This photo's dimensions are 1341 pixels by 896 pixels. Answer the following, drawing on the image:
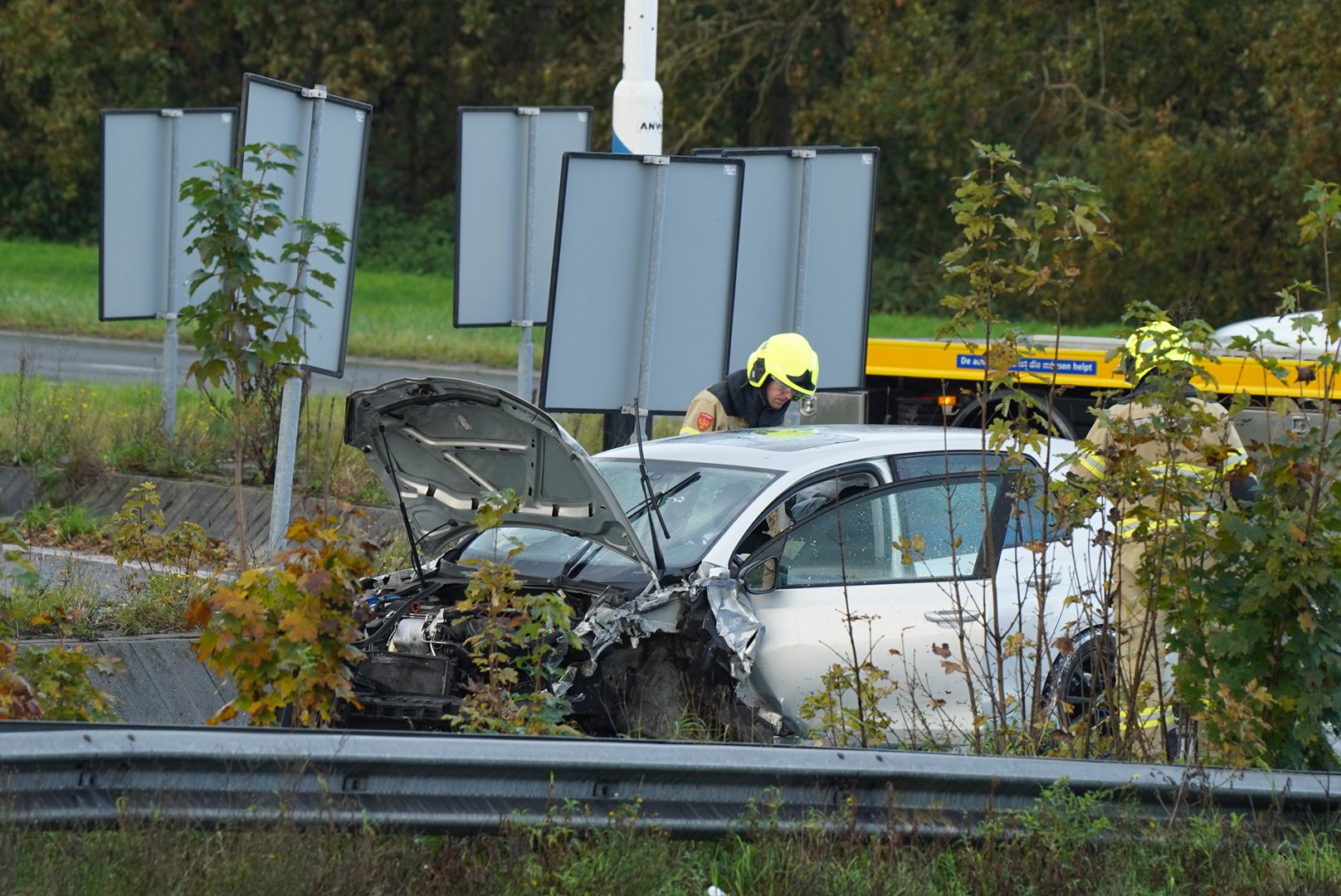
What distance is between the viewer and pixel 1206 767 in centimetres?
545

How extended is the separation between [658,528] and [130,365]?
54.6 feet

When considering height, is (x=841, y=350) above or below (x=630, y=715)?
above

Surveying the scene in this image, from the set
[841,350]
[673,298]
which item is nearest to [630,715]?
[673,298]

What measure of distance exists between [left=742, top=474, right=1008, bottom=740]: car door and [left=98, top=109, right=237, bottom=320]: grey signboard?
6.98m

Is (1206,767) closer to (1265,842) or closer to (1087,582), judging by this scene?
(1265,842)

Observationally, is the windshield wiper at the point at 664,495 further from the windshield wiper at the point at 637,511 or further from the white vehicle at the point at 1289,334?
the white vehicle at the point at 1289,334

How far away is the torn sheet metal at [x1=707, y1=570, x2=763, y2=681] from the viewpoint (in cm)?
663

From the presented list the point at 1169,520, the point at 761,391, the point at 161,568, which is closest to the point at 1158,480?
the point at 1169,520

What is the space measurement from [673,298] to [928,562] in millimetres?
3245

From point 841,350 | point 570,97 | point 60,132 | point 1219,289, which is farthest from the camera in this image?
point 60,132

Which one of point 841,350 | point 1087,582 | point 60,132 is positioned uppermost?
point 60,132

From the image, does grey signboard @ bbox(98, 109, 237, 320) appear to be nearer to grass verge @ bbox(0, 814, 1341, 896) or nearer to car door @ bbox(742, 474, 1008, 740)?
car door @ bbox(742, 474, 1008, 740)

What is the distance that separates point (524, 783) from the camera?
4676 mm

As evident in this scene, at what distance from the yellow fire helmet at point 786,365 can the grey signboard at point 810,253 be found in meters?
1.58
